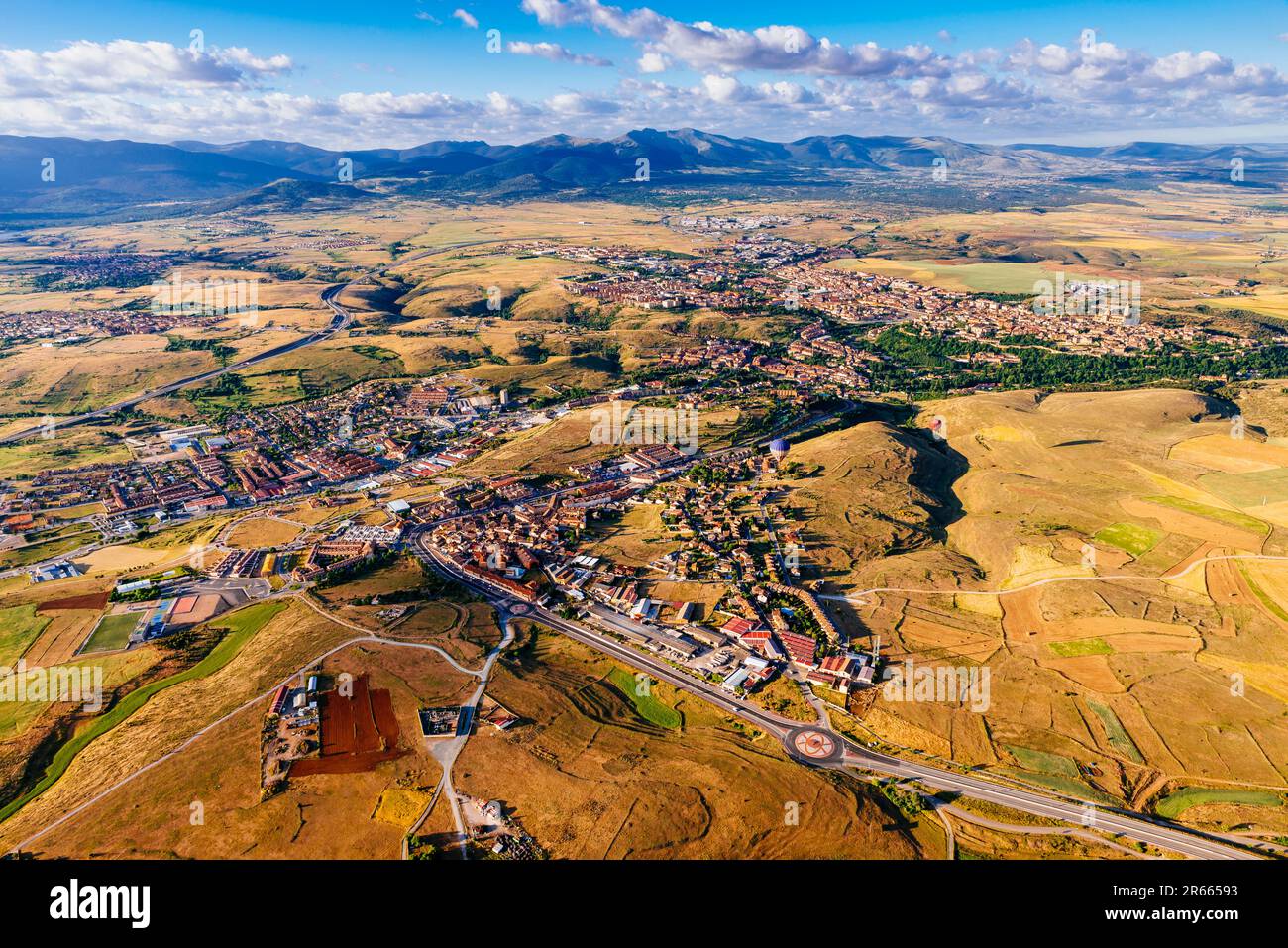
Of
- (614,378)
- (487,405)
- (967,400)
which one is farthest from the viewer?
(614,378)

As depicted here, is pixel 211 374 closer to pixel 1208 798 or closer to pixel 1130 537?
pixel 1130 537

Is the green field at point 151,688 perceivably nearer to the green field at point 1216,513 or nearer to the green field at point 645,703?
the green field at point 645,703

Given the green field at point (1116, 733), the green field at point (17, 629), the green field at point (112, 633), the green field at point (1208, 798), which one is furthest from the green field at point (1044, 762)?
the green field at point (17, 629)

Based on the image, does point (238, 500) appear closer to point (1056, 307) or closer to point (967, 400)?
point (967, 400)

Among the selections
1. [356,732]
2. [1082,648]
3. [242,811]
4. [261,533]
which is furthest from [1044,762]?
[261,533]

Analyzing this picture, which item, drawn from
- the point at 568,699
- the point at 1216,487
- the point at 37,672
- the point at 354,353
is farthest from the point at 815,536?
the point at 354,353

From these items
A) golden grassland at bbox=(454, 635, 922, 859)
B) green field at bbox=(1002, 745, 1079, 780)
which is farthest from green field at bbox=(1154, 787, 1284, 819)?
golden grassland at bbox=(454, 635, 922, 859)

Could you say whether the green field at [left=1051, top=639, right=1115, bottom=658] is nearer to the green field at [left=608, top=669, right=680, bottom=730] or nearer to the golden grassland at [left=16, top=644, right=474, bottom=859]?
the green field at [left=608, top=669, right=680, bottom=730]

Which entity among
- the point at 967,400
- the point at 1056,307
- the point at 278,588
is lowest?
the point at 278,588
